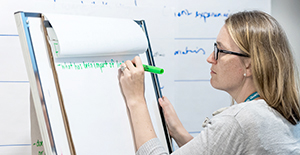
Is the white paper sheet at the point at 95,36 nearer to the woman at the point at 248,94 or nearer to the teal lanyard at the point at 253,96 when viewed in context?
the woman at the point at 248,94

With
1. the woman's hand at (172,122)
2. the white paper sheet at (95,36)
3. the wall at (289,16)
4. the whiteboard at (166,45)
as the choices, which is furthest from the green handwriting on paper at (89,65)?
the wall at (289,16)

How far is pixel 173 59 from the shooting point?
136 cm

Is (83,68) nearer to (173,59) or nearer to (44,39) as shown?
(44,39)

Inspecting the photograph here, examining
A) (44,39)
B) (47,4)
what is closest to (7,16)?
(47,4)

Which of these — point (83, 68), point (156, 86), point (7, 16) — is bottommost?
point (156, 86)

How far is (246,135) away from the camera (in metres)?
0.77

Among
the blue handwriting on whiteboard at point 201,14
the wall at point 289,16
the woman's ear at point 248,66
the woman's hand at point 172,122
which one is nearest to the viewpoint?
the woman's ear at point 248,66

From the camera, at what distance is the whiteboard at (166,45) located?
1.08 meters

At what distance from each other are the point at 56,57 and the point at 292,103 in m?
0.64

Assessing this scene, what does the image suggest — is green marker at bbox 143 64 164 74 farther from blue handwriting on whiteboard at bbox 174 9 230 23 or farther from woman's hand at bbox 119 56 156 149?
blue handwriting on whiteboard at bbox 174 9 230 23

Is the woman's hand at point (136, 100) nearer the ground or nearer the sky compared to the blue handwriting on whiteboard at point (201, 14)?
nearer the ground

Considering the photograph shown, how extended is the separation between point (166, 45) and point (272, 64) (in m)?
0.57

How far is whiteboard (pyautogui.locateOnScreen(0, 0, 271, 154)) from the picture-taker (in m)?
A: 1.08

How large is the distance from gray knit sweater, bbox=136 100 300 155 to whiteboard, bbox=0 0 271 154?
1.85 feet
